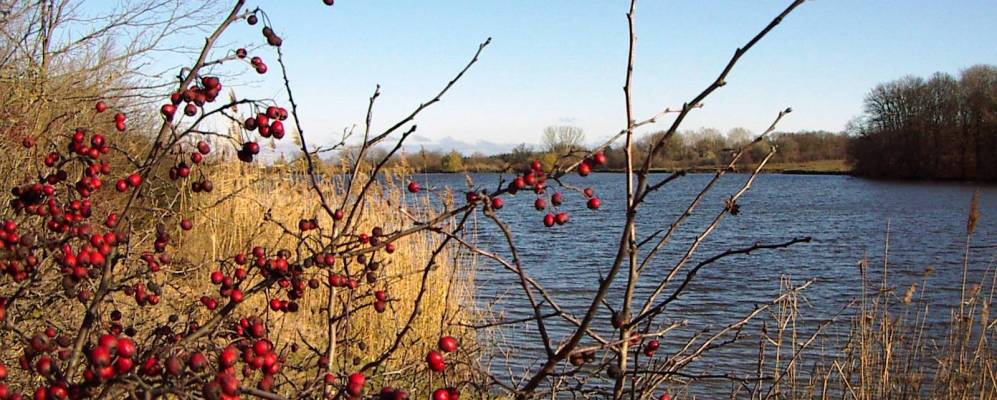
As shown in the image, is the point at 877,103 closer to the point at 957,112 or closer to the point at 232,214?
the point at 957,112

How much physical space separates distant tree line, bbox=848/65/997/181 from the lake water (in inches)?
869

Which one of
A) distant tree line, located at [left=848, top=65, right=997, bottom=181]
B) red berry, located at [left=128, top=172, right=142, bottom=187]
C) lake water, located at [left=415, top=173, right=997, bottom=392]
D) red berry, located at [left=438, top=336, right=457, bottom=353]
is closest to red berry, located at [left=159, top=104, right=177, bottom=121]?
red berry, located at [left=128, top=172, right=142, bottom=187]

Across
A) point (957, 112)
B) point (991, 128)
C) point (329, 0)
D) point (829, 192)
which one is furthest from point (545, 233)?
point (957, 112)

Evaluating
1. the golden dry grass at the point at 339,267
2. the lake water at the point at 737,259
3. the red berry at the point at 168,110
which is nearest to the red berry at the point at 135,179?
the red berry at the point at 168,110

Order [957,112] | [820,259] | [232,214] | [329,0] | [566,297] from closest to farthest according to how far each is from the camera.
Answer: [329,0]
[232,214]
[566,297]
[820,259]
[957,112]

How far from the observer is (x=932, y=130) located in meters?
50.9

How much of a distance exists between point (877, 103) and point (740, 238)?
4199 cm

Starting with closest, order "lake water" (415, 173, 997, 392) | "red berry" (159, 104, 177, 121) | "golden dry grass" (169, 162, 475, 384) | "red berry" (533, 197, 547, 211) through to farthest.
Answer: "red berry" (159, 104, 177, 121) < "red berry" (533, 197, 547, 211) < "golden dry grass" (169, 162, 475, 384) < "lake water" (415, 173, 997, 392)

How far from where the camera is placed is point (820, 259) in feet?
47.1

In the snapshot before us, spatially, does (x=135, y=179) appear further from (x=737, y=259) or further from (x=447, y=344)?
(x=737, y=259)

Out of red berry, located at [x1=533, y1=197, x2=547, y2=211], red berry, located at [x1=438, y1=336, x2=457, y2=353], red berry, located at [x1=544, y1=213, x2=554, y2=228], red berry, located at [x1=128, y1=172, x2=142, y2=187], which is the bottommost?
red berry, located at [x1=438, y1=336, x2=457, y2=353]

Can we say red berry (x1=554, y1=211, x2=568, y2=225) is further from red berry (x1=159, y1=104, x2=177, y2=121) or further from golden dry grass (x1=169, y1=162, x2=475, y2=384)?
golden dry grass (x1=169, y1=162, x2=475, y2=384)

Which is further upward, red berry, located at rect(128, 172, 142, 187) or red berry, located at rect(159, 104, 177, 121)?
red berry, located at rect(159, 104, 177, 121)

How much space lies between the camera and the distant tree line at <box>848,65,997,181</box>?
4748 cm
